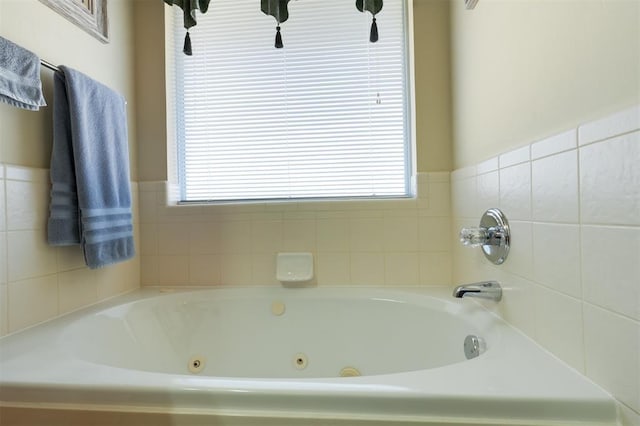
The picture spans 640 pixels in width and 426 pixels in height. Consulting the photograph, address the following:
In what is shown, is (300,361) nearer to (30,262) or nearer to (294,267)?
(294,267)

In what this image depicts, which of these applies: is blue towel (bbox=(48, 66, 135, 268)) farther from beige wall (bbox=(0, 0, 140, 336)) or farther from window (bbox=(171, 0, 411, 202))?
window (bbox=(171, 0, 411, 202))

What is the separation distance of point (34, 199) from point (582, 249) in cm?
146

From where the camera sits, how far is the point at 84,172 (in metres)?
1.04

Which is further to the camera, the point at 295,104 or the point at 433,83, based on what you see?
the point at 295,104

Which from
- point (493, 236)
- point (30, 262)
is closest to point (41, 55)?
point (30, 262)

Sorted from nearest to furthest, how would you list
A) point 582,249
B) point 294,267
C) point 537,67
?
point 582,249, point 537,67, point 294,267

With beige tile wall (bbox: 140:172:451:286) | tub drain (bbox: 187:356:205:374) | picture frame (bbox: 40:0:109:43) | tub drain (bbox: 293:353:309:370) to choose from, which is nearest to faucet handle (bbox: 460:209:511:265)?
beige tile wall (bbox: 140:172:451:286)

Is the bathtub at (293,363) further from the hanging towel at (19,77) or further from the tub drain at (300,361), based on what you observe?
the hanging towel at (19,77)

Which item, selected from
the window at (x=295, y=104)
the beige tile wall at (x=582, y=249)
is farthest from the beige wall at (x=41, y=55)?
the beige tile wall at (x=582, y=249)

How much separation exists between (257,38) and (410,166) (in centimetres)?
99

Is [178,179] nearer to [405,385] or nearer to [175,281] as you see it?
[175,281]

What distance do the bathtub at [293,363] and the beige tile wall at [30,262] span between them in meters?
0.06

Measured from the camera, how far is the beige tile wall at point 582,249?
50 centimetres

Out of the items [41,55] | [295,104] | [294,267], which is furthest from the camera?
[295,104]
